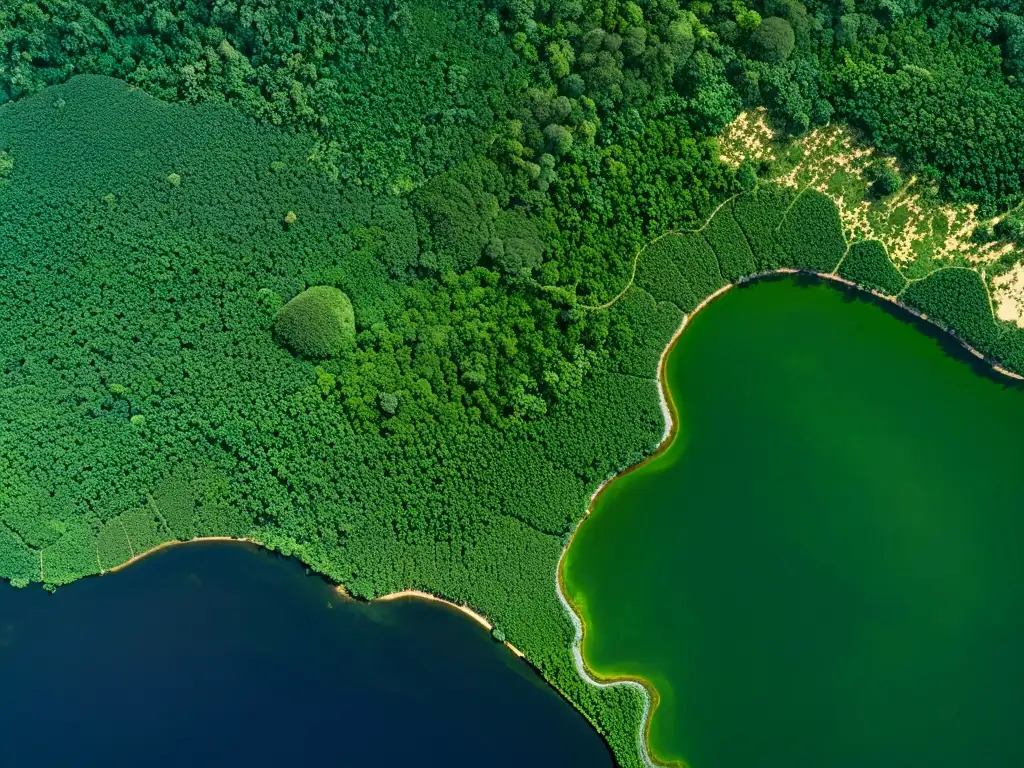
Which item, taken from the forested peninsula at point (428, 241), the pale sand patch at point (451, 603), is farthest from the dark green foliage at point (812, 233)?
the pale sand patch at point (451, 603)

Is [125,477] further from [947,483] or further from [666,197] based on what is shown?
[947,483]

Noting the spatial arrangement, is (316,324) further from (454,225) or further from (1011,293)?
(1011,293)

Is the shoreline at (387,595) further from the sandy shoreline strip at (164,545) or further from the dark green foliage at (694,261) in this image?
the dark green foliage at (694,261)

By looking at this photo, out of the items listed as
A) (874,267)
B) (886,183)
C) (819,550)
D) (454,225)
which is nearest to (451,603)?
(819,550)

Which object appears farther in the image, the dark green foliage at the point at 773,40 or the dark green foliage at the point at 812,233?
the dark green foliage at the point at 812,233

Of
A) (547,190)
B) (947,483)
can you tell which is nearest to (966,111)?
(947,483)

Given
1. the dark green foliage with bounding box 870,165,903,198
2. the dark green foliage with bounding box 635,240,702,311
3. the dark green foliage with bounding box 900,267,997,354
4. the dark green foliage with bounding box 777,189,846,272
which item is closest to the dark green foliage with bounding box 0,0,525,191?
the dark green foliage with bounding box 635,240,702,311
